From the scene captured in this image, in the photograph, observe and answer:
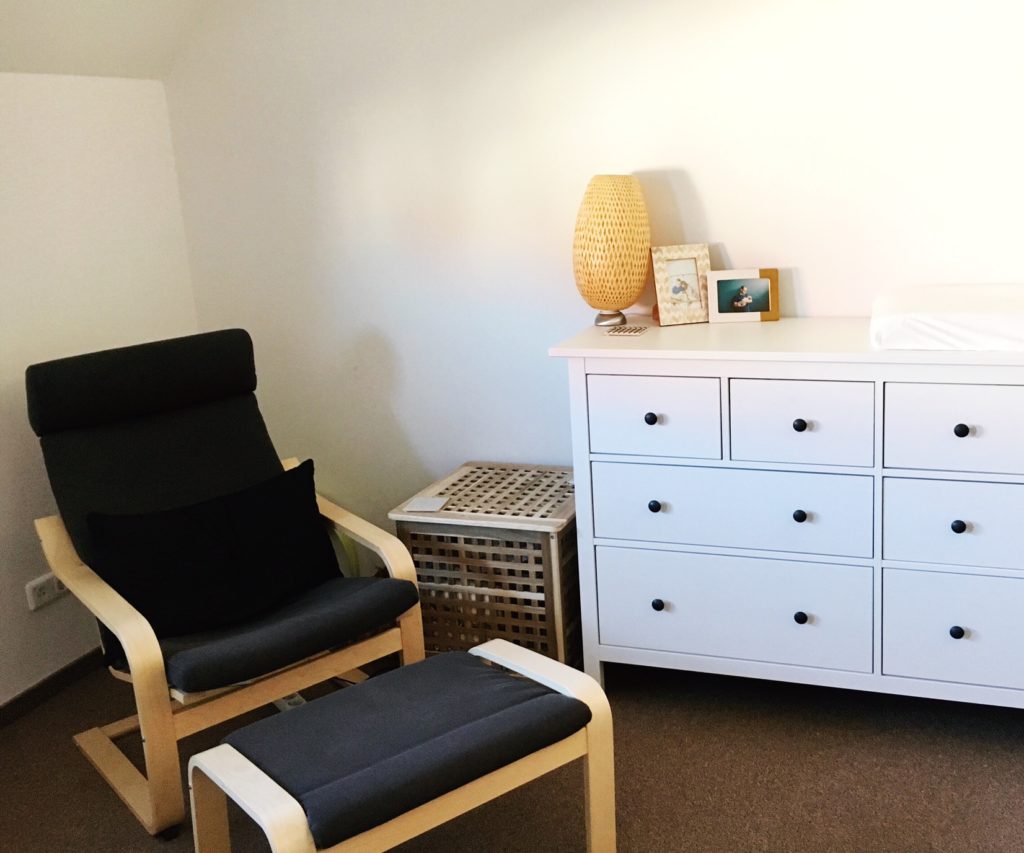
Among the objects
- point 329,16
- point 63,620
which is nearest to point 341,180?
point 329,16

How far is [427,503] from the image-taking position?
9.78 feet

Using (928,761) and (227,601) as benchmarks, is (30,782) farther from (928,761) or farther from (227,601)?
(928,761)

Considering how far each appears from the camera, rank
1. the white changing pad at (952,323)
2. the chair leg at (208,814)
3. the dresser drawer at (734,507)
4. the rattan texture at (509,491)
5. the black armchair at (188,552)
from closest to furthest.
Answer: the chair leg at (208,814), the white changing pad at (952,323), the black armchair at (188,552), the dresser drawer at (734,507), the rattan texture at (509,491)

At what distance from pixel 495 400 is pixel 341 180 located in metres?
0.77

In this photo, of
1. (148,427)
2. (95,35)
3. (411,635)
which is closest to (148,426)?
(148,427)

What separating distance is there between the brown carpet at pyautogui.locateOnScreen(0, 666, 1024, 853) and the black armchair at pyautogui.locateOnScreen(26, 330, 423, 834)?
14 cm

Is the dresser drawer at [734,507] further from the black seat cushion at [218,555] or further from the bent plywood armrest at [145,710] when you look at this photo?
the bent plywood armrest at [145,710]

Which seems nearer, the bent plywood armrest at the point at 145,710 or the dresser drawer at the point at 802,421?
the bent plywood armrest at the point at 145,710

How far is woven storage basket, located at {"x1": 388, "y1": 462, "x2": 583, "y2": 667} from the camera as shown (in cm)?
282

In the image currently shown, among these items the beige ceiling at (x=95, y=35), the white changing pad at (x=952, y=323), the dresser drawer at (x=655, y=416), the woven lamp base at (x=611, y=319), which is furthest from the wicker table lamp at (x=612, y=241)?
the beige ceiling at (x=95, y=35)

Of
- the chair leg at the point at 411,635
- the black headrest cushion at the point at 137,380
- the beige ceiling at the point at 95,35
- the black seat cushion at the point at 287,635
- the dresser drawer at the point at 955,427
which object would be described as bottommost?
the chair leg at the point at 411,635

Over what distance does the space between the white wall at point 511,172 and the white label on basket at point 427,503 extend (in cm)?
34

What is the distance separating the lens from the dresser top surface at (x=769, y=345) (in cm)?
231

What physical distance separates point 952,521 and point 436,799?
1.23 meters
